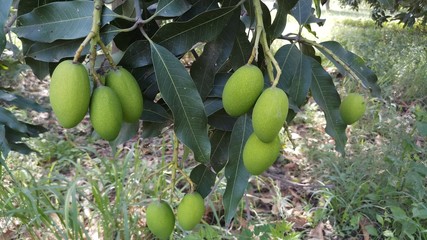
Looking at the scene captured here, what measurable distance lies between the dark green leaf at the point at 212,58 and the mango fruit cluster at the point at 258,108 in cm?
15

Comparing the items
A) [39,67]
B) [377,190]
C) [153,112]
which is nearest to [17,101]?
[39,67]

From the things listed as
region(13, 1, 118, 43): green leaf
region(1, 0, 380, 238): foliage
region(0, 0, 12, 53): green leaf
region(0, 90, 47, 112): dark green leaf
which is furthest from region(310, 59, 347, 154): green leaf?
region(0, 90, 47, 112): dark green leaf

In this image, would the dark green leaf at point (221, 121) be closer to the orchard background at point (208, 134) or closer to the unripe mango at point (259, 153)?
the orchard background at point (208, 134)

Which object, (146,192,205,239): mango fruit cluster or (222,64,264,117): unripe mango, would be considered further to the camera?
(146,192,205,239): mango fruit cluster

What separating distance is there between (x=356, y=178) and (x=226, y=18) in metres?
1.88

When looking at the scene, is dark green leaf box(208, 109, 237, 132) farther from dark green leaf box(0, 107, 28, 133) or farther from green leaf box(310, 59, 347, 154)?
dark green leaf box(0, 107, 28, 133)

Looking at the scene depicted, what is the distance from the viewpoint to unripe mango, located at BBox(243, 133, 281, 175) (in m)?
0.64

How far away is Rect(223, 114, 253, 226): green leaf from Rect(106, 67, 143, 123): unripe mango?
23cm

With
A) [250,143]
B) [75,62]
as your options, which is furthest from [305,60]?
[75,62]

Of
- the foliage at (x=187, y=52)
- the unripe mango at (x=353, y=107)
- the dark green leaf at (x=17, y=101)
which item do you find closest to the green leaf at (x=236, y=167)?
the foliage at (x=187, y=52)

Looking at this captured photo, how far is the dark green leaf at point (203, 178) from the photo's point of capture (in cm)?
96

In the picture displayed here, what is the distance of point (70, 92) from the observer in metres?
0.56

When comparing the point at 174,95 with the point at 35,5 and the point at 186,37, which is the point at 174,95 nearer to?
the point at 186,37

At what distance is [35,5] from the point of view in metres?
0.69
